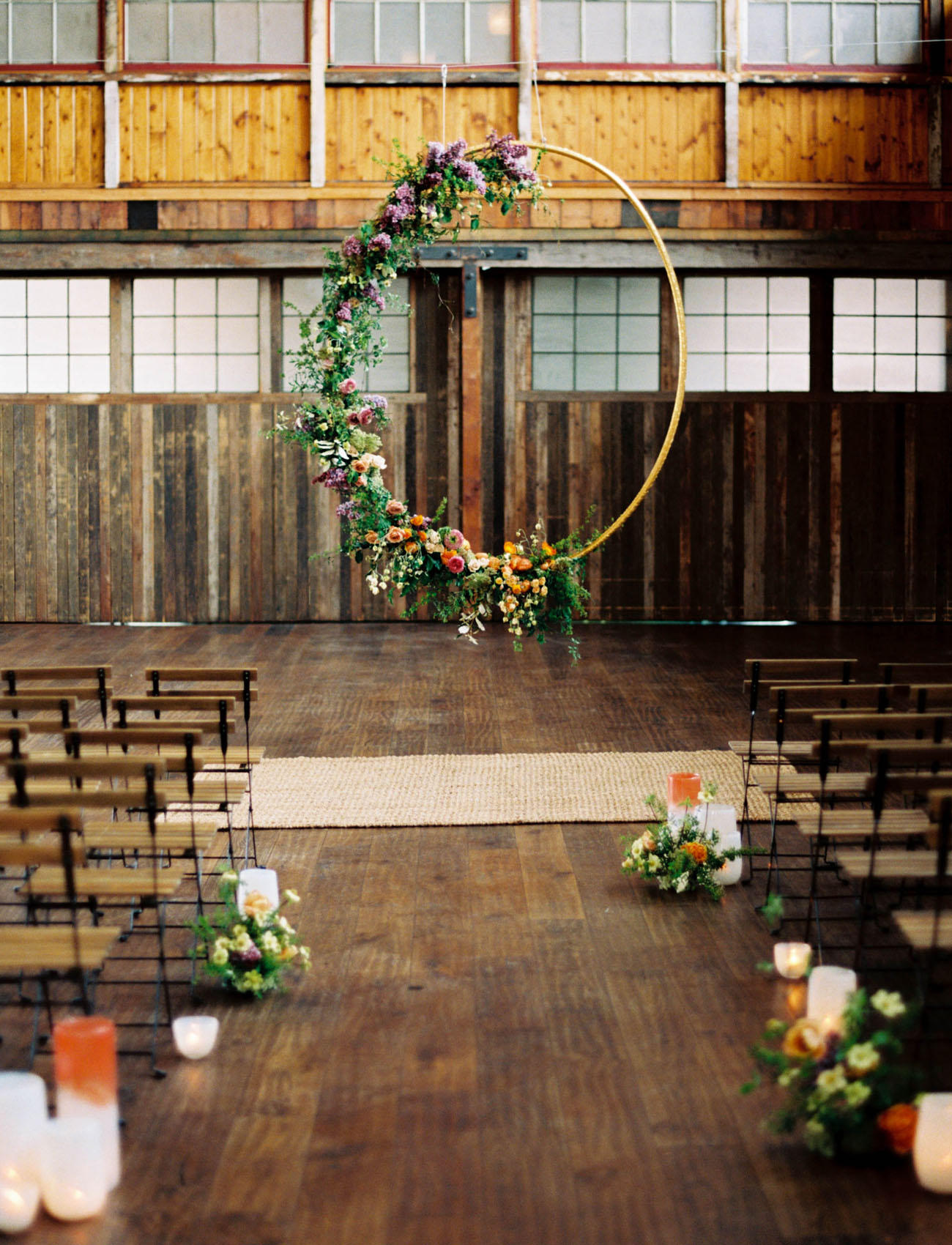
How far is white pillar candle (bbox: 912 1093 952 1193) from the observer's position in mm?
2781

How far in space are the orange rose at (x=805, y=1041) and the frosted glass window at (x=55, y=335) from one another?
33.3ft

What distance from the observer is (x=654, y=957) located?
4199 mm

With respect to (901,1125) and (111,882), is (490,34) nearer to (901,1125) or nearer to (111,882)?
(111,882)

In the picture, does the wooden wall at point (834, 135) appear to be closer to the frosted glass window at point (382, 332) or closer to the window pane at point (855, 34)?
the window pane at point (855, 34)

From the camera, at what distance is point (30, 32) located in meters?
11.4

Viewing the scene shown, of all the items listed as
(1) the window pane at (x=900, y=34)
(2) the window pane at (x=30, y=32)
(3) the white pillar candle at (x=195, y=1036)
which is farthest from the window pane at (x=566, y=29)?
(3) the white pillar candle at (x=195, y=1036)

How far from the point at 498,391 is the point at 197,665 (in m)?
3.85

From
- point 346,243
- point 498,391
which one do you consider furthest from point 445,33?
point 346,243

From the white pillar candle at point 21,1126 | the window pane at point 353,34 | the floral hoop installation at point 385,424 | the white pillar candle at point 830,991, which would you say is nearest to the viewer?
the white pillar candle at point 21,1126

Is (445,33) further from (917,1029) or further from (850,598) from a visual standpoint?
(917,1029)

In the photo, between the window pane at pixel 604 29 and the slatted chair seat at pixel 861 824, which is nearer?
the slatted chair seat at pixel 861 824

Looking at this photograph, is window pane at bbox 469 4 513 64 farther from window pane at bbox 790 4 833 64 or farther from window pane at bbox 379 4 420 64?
window pane at bbox 790 4 833 64

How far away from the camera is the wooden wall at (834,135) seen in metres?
11.4

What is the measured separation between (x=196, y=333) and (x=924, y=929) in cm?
983
